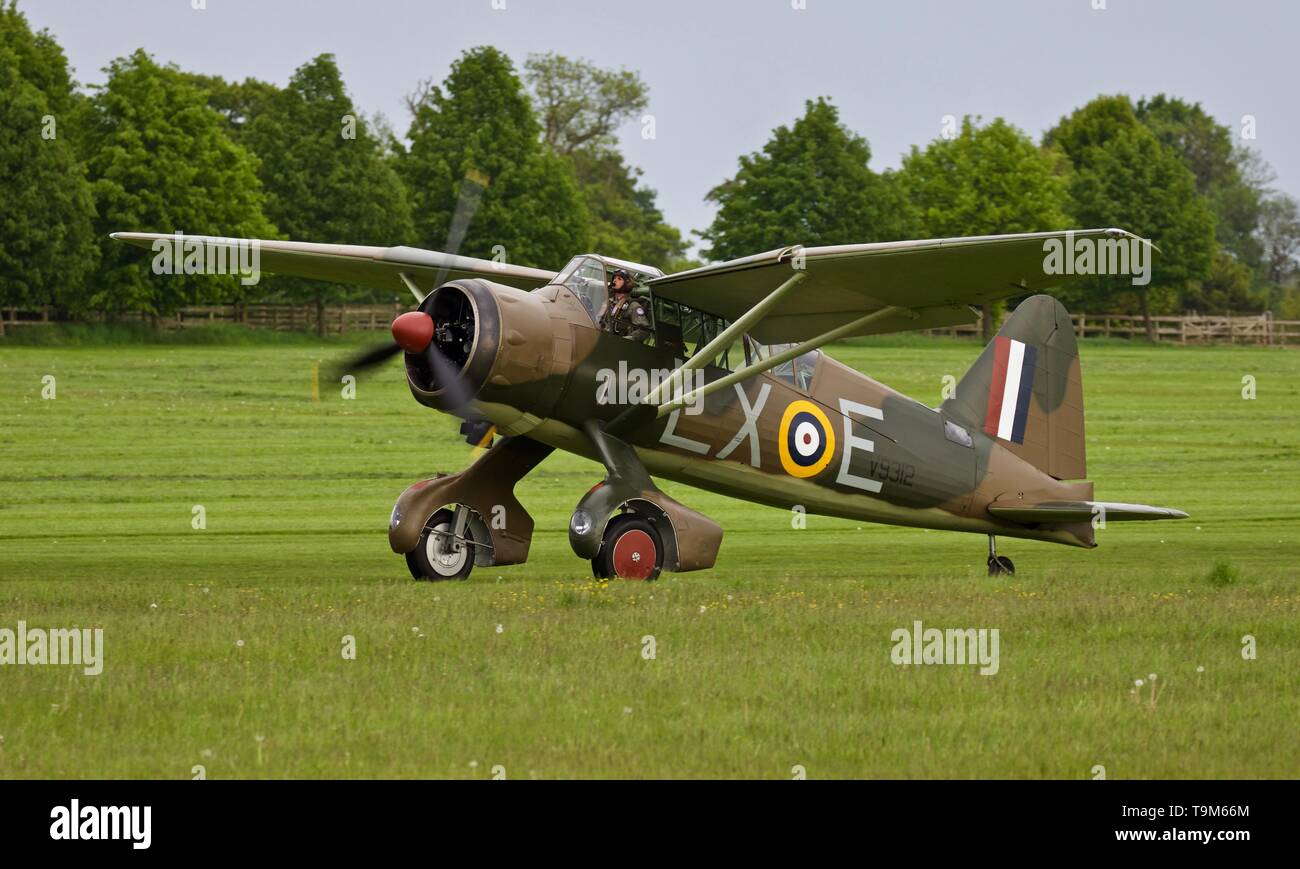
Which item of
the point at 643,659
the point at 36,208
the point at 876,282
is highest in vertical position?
the point at 36,208

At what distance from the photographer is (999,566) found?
19875 mm

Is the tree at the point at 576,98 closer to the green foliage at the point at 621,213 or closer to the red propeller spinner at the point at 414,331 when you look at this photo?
the green foliage at the point at 621,213

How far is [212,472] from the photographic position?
117ft

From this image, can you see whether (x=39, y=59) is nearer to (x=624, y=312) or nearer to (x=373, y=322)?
(x=373, y=322)

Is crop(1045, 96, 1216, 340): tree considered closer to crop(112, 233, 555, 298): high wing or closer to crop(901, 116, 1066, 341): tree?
crop(901, 116, 1066, 341): tree

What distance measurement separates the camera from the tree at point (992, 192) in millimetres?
76938

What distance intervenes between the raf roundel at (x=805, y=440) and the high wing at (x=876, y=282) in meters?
0.84

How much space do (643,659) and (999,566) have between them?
9.12m

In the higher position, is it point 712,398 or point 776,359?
point 776,359

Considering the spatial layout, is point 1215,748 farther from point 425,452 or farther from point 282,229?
point 282,229

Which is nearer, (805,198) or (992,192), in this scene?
(805,198)

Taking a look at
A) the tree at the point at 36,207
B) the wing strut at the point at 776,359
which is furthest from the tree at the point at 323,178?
the wing strut at the point at 776,359

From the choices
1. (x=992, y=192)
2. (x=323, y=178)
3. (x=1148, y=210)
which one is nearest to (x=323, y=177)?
(x=323, y=178)

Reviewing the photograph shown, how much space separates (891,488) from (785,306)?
2.65 meters
